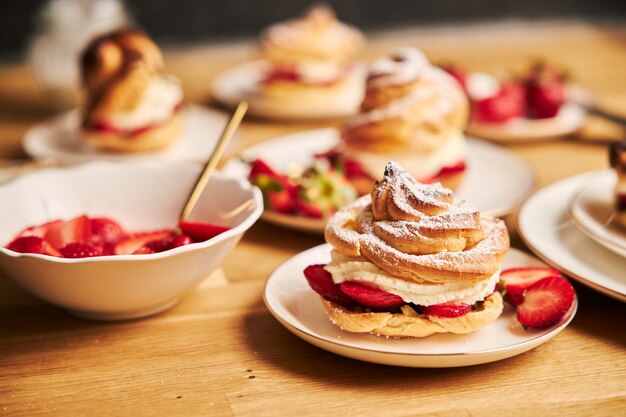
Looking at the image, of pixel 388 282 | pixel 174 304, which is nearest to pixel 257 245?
pixel 174 304

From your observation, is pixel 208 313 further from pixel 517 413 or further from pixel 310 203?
pixel 517 413

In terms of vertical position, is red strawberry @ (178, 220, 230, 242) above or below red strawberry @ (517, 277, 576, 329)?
above

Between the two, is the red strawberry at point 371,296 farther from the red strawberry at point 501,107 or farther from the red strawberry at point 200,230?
the red strawberry at point 501,107

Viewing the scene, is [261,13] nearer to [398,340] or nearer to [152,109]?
[152,109]

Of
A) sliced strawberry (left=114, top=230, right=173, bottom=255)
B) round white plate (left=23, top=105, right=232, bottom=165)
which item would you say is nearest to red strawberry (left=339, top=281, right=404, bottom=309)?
sliced strawberry (left=114, top=230, right=173, bottom=255)

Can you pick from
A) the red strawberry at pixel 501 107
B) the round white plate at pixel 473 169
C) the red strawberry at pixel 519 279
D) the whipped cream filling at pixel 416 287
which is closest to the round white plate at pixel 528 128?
the red strawberry at pixel 501 107

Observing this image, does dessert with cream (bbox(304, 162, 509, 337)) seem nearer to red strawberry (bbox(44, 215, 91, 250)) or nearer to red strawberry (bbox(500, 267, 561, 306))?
red strawberry (bbox(500, 267, 561, 306))
